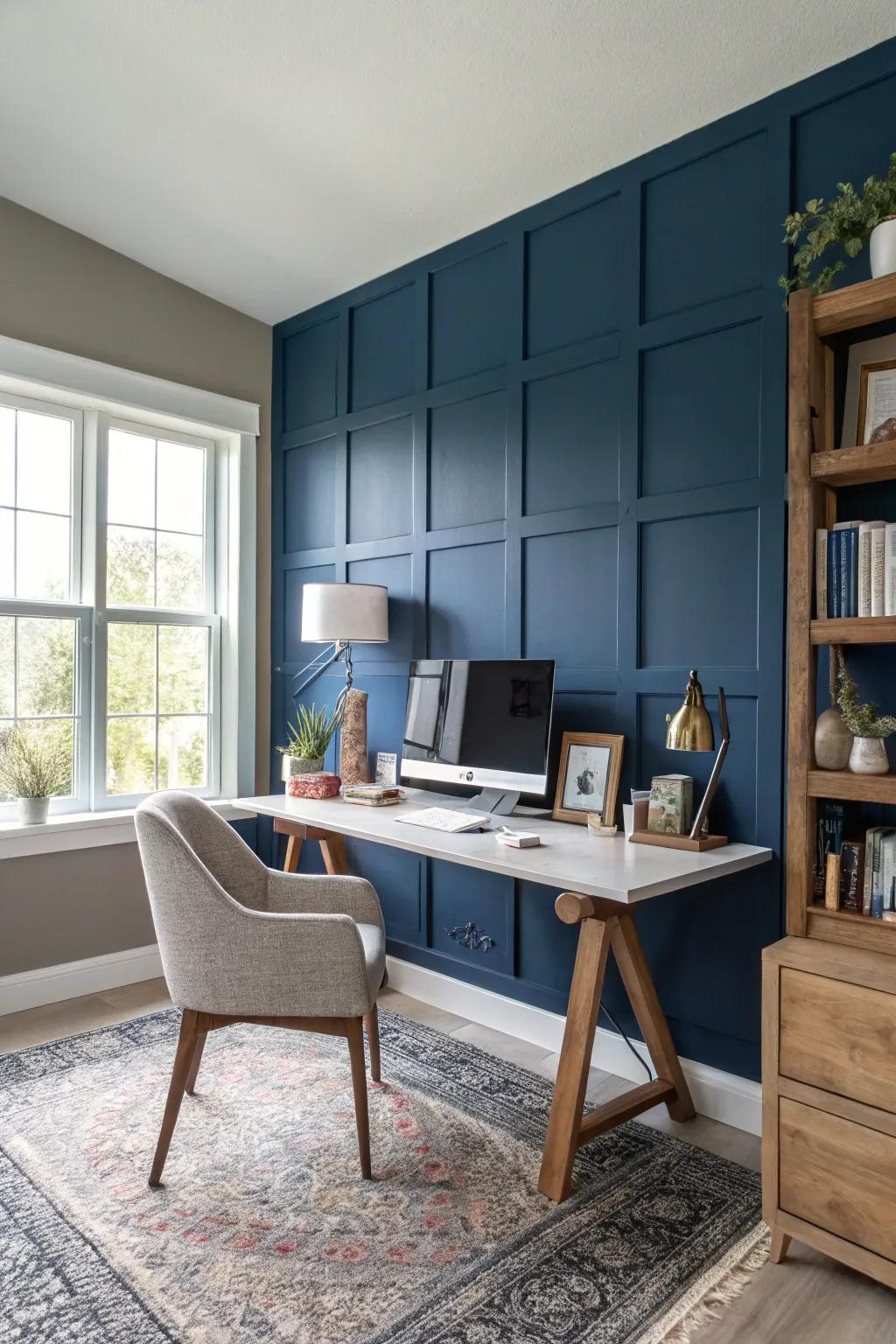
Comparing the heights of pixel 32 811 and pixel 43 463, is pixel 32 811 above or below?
below

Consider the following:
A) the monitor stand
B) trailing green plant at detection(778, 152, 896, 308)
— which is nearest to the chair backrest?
the monitor stand

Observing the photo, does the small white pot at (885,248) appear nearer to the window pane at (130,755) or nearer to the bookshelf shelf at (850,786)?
the bookshelf shelf at (850,786)

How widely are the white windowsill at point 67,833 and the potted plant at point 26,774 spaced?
0.05 metres

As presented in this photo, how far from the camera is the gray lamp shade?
3258mm

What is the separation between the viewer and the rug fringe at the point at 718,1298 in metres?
1.68

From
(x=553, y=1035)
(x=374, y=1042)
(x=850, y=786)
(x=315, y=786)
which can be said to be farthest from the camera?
(x=315, y=786)

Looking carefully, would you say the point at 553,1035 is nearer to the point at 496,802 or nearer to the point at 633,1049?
the point at 633,1049

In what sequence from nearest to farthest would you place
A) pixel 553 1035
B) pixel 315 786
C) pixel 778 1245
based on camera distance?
pixel 778 1245 < pixel 553 1035 < pixel 315 786

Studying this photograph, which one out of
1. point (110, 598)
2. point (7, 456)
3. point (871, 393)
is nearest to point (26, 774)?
point (110, 598)

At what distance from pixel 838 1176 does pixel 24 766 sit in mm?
2817

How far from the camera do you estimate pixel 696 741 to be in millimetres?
2330

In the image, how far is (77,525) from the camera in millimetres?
3553

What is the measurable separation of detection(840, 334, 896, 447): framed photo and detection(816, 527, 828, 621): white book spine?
235 mm

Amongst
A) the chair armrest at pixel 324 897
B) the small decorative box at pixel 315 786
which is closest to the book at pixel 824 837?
the chair armrest at pixel 324 897
